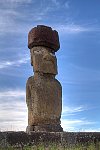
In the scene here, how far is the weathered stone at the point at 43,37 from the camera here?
12055mm

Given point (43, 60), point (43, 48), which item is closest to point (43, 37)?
point (43, 48)

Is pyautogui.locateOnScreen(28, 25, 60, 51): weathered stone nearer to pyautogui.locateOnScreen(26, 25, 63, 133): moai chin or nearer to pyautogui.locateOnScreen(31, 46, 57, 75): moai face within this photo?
pyautogui.locateOnScreen(26, 25, 63, 133): moai chin

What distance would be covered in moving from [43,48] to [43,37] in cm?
40

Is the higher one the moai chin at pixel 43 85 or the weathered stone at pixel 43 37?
the weathered stone at pixel 43 37

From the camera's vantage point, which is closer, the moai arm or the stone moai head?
the moai arm

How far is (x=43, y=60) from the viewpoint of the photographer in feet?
38.7

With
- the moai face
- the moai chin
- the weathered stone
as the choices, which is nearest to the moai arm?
the moai chin

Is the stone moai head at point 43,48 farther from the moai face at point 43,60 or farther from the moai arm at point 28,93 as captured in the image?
the moai arm at point 28,93

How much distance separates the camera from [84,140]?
31.0 ft

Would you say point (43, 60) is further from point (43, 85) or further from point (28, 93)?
point (28, 93)

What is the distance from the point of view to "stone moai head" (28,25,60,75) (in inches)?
462

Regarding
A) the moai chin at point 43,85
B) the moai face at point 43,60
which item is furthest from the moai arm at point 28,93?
the moai face at point 43,60

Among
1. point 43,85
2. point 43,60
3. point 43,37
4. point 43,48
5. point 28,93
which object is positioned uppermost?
point 43,37

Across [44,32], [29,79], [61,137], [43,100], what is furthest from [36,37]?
[61,137]
